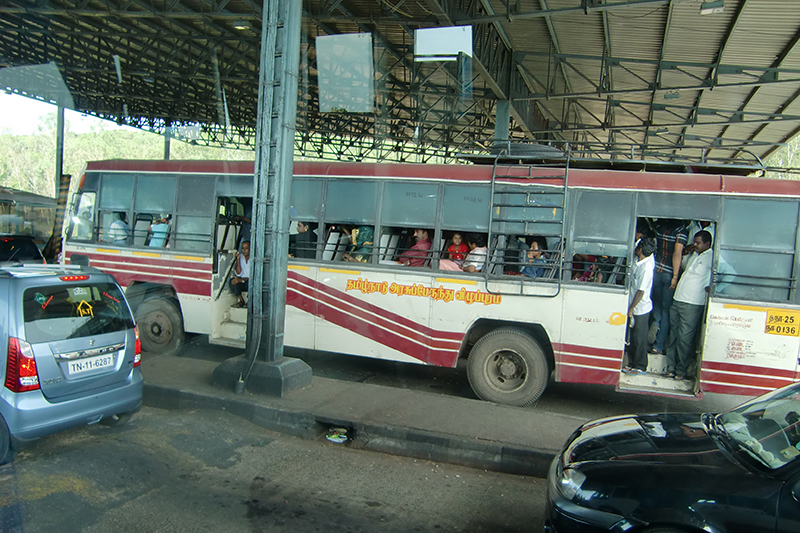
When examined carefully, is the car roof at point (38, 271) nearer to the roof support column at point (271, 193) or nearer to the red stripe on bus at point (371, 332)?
the roof support column at point (271, 193)

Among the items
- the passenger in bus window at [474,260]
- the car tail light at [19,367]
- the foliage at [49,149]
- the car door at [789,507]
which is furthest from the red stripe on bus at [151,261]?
the car door at [789,507]

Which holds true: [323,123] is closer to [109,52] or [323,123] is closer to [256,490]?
→ [109,52]

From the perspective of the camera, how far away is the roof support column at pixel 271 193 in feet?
21.5

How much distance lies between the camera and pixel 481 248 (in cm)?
734

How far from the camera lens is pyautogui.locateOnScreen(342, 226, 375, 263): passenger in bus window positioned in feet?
25.1

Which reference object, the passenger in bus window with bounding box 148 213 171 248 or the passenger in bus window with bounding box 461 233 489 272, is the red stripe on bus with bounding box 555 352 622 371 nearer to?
the passenger in bus window with bounding box 461 233 489 272

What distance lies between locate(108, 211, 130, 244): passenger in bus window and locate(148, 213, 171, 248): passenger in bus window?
52 cm

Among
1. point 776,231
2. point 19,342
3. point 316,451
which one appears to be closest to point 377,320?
point 316,451

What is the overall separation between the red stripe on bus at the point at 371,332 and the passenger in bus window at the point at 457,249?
4.04 ft

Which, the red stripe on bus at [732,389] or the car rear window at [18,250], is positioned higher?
the car rear window at [18,250]

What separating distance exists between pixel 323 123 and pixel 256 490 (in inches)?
726

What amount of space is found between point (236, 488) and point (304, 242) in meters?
4.11

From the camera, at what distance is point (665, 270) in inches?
293

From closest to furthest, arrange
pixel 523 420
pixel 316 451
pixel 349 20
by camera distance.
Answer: pixel 316 451 → pixel 523 420 → pixel 349 20
